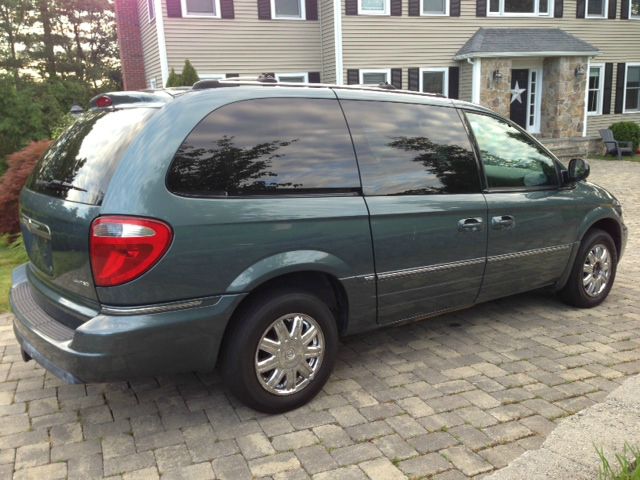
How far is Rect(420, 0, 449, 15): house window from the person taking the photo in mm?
17531

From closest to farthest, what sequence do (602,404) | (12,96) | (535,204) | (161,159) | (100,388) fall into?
(161,159) → (602,404) → (100,388) → (535,204) → (12,96)

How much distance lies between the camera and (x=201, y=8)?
1527 cm

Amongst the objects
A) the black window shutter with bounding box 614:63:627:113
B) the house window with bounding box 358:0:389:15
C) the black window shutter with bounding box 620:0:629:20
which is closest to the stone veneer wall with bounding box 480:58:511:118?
the house window with bounding box 358:0:389:15

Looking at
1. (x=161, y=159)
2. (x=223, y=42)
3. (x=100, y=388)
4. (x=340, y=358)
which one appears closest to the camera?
(x=161, y=159)

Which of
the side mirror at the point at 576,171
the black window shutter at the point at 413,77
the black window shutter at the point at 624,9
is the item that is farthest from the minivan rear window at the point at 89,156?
the black window shutter at the point at 624,9

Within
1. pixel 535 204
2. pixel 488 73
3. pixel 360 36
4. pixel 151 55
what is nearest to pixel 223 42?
pixel 151 55

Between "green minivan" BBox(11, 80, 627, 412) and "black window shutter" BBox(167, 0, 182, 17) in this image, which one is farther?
"black window shutter" BBox(167, 0, 182, 17)

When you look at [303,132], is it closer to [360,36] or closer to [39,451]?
[39,451]

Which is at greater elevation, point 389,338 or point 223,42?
point 223,42

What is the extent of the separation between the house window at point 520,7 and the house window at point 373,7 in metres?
4.06

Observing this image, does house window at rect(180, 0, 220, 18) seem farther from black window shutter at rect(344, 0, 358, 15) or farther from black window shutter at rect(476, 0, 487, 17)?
black window shutter at rect(476, 0, 487, 17)

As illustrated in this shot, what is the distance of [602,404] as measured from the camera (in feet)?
10.7

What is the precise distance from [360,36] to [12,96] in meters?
16.1

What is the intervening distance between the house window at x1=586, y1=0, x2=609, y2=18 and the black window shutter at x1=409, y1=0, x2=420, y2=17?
724cm
